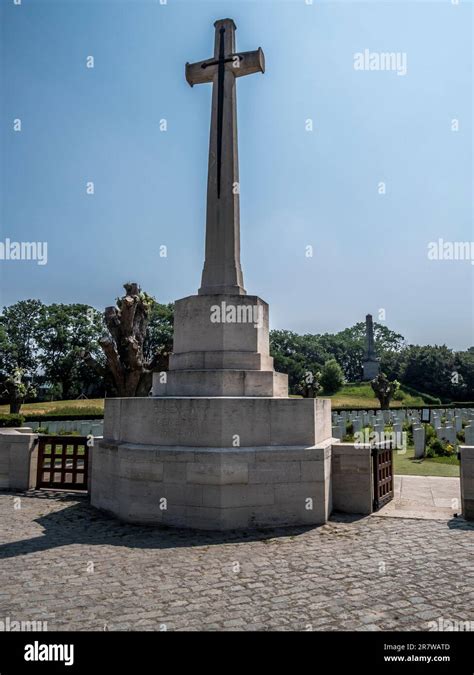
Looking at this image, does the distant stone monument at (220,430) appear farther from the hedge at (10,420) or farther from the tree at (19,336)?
the tree at (19,336)

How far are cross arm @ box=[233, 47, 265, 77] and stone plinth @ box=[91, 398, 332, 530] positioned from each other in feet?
20.3

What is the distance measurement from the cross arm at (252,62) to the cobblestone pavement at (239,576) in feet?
26.2

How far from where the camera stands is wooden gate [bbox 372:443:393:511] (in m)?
7.38

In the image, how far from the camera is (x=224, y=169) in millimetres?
8289

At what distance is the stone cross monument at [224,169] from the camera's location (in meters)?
8.13

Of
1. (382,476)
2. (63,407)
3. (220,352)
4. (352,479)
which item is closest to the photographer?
(352,479)

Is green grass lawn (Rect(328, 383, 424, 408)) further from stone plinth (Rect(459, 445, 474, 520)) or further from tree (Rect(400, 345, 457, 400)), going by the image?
stone plinth (Rect(459, 445, 474, 520))

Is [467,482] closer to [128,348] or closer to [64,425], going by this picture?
[128,348]

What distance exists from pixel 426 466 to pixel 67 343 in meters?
46.9

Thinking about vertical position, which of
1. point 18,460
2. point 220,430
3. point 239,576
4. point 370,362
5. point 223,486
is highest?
point 370,362

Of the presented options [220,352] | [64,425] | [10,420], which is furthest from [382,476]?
[64,425]

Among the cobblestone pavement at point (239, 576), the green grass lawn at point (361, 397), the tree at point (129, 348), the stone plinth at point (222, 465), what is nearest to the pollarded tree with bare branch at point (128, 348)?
the tree at point (129, 348)
